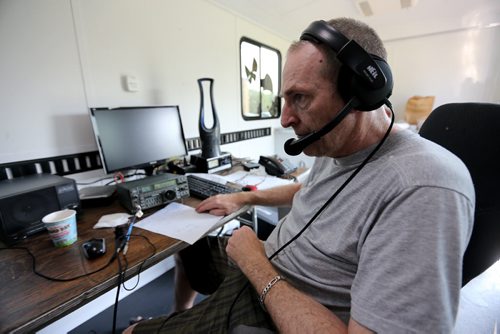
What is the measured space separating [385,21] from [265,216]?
3206mm

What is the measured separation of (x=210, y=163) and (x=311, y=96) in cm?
104

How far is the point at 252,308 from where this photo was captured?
697 millimetres

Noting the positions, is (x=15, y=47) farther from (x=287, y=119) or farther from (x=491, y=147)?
(x=491, y=147)

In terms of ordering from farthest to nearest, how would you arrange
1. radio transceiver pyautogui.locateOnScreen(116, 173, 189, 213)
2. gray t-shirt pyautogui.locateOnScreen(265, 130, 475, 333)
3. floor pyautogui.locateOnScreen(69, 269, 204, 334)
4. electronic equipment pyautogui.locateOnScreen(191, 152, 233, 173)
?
electronic equipment pyautogui.locateOnScreen(191, 152, 233, 173) → floor pyautogui.locateOnScreen(69, 269, 204, 334) → radio transceiver pyautogui.locateOnScreen(116, 173, 189, 213) → gray t-shirt pyautogui.locateOnScreen(265, 130, 475, 333)

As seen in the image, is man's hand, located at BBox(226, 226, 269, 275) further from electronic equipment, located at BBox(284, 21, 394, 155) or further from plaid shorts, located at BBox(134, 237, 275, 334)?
electronic equipment, located at BBox(284, 21, 394, 155)

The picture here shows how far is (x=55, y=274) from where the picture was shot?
631mm

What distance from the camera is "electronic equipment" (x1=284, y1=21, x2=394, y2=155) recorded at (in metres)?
0.55

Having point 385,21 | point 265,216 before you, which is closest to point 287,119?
point 265,216

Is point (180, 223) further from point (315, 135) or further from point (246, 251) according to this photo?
point (315, 135)

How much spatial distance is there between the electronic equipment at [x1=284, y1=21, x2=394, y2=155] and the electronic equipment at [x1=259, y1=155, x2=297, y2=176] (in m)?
1.00

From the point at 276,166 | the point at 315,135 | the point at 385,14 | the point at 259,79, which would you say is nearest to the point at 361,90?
the point at 315,135

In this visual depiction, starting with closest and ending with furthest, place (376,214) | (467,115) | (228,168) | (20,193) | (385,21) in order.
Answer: (376,214), (467,115), (20,193), (228,168), (385,21)

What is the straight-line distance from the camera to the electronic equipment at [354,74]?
0.55 metres

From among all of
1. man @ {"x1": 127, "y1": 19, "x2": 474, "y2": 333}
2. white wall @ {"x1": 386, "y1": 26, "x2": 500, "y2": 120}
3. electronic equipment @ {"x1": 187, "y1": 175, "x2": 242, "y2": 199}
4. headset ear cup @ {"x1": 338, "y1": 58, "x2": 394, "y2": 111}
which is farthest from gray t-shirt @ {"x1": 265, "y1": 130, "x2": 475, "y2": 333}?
white wall @ {"x1": 386, "y1": 26, "x2": 500, "y2": 120}
